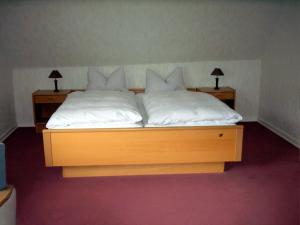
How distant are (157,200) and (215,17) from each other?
2.61 m

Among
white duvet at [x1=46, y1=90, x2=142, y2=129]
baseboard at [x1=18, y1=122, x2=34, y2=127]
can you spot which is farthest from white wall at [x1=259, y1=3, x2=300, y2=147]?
baseboard at [x1=18, y1=122, x2=34, y2=127]

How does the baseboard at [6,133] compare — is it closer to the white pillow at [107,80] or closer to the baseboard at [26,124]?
the baseboard at [26,124]

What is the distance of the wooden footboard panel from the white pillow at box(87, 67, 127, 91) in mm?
1701

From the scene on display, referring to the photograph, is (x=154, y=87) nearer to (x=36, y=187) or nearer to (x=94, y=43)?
(x=94, y=43)

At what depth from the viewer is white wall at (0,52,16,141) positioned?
4.15m

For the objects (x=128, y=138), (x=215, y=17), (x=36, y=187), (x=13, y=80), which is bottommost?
(x=36, y=187)

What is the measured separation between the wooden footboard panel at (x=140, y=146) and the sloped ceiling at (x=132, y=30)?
1802 millimetres

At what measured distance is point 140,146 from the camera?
2.86 meters

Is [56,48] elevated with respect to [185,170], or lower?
elevated

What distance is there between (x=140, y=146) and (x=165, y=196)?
1.69ft

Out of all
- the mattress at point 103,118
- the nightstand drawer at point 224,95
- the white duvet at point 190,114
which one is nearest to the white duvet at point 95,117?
the mattress at point 103,118

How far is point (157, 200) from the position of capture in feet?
8.32

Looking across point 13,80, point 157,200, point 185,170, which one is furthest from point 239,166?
point 13,80

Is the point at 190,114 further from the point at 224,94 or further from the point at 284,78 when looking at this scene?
the point at 284,78
